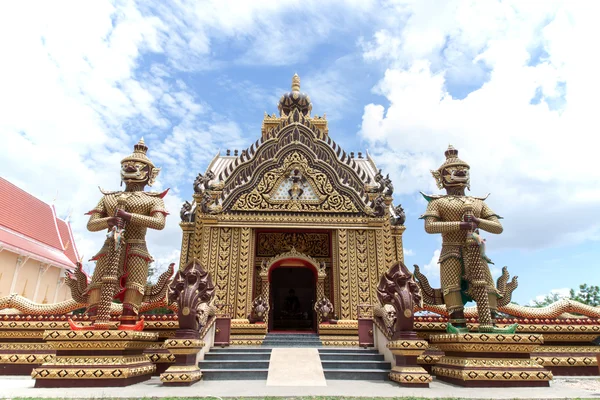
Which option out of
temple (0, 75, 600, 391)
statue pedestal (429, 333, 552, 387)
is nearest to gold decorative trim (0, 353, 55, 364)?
temple (0, 75, 600, 391)

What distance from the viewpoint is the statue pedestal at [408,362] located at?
19.1 ft

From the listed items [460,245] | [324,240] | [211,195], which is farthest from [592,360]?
[211,195]

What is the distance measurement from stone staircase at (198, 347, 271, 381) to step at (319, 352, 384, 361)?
1144 mm

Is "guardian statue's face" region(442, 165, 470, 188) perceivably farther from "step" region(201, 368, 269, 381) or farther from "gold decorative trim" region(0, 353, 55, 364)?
"gold decorative trim" region(0, 353, 55, 364)

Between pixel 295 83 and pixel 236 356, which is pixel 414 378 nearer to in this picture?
pixel 236 356

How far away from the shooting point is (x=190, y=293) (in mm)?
6562

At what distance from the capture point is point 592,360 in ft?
26.6

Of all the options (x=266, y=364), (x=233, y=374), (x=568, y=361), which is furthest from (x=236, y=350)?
(x=568, y=361)

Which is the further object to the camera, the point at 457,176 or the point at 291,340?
the point at 291,340

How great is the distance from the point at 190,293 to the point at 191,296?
6 cm

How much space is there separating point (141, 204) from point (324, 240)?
6065 mm

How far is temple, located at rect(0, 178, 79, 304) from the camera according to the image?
53.9 ft

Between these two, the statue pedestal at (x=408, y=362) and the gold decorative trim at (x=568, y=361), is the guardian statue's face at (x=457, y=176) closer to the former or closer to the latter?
the statue pedestal at (x=408, y=362)

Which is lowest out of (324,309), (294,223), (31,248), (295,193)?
(324,309)
